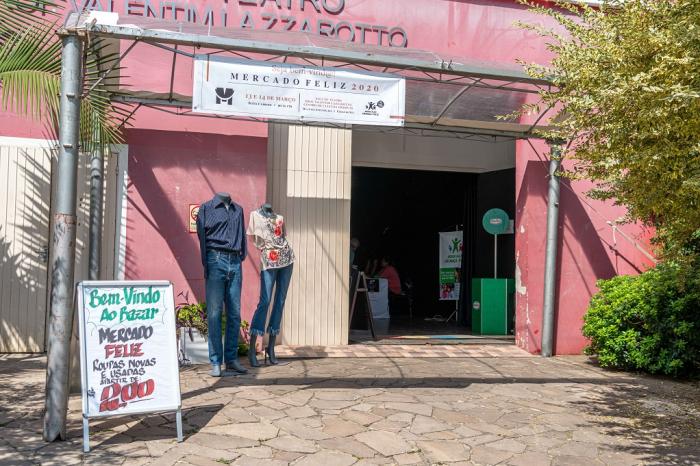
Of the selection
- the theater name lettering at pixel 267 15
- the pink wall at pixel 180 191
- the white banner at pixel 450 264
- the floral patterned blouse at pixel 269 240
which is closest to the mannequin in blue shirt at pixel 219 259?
the floral patterned blouse at pixel 269 240

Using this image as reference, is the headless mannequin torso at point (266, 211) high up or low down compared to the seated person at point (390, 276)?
up

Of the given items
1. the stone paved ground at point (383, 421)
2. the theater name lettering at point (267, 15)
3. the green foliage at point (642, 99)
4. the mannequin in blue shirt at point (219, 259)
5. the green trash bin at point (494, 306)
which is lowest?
the stone paved ground at point (383, 421)

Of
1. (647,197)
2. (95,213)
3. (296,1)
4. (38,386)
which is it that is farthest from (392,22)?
(38,386)

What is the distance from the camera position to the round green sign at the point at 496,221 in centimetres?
1070

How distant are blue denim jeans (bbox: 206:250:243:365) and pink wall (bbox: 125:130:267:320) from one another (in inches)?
56.6

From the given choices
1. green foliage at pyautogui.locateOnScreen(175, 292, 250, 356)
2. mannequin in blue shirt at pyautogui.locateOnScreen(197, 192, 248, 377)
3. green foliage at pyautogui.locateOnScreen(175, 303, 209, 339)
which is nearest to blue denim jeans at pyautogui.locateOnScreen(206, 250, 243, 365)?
mannequin in blue shirt at pyautogui.locateOnScreen(197, 192, 248, 377)

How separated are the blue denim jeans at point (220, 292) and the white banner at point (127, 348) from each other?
1464mm

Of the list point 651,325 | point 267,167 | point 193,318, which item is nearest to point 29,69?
point 193,318

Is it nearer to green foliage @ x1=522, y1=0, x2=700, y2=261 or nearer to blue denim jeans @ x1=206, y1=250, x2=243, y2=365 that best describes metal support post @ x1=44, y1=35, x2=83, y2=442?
blue denim jeans @ x1=206, y1=250, x2=243, y2=365

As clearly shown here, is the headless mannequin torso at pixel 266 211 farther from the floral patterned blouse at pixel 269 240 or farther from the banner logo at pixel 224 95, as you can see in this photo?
the banner logo at pixel 224 95

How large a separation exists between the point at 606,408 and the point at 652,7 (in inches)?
134

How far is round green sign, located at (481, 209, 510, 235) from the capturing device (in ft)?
35.1

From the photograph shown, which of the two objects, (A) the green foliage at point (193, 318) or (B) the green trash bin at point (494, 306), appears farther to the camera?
(B) the green trash bin at point (494, 306)

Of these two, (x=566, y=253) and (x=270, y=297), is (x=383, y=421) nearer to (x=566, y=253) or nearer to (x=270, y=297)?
(x=270, y=297)
